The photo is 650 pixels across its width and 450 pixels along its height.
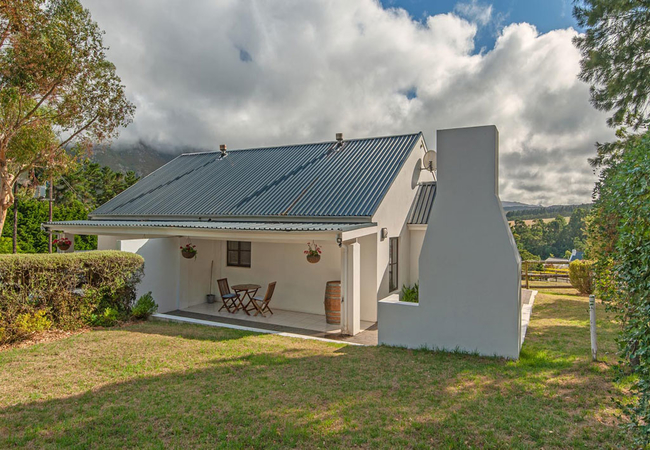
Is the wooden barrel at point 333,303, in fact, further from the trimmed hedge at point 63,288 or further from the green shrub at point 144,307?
the trimmed hedge at point 63,288

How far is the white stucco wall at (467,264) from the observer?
6863 mm

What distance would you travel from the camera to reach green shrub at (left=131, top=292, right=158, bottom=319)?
31.2 ft

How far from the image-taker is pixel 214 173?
16891 millimetres

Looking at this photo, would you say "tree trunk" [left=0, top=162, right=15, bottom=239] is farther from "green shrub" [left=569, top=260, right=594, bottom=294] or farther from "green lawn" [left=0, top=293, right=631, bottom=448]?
"green shrub" [left=569, top=260, right=594, bottom=294]

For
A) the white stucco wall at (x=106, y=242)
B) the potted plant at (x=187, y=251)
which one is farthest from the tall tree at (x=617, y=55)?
the white stucco wall at (x=106, y=242)

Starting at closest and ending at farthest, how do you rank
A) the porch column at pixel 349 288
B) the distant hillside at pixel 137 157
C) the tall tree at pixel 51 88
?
the porch column at pixel 349 288
the tall tree at pixel 51 88
the distant hillside at pixel 137 157

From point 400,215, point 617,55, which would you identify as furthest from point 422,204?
point 617,55

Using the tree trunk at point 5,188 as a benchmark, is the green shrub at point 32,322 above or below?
below

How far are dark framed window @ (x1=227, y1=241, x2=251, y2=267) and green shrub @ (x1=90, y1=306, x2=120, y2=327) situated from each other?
4.55 metres

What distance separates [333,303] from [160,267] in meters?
5.52

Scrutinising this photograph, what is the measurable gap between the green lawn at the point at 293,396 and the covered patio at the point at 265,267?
2.56 metres

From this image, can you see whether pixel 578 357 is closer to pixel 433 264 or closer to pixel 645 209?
pixel 433 264

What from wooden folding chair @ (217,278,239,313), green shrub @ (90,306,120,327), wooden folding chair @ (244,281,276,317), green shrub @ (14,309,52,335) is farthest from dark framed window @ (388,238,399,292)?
green shrub @ (14,309,52,335)

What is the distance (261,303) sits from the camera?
11836 mm
